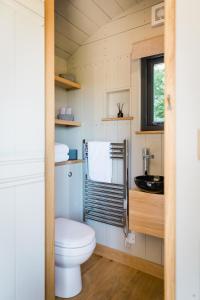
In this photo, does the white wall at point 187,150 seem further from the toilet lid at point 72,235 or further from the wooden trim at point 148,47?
the wooden trim at point 148,47

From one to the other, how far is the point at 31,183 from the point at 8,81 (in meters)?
0.60

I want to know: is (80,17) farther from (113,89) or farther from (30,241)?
(30,241)

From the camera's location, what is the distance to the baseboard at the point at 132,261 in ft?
6.29

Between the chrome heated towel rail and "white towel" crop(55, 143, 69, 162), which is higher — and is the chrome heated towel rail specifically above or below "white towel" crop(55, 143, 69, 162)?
below

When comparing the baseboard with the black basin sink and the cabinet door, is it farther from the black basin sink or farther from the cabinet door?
the black basin sink

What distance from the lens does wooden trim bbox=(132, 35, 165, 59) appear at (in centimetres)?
182

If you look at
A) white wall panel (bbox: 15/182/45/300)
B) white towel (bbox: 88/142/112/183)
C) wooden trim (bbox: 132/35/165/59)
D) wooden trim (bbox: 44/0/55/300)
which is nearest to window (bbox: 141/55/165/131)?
wooden trim (bbox: 132/35/165/59)

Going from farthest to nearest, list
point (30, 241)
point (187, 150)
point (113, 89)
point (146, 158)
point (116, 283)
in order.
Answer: point (113, 89) → point (146, 158) → point (116, 283) → point (30, 241) → point (187, 150)

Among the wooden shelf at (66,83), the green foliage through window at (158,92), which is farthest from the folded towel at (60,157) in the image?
the green foliage through window at (158,92)

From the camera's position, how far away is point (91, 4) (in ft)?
6.25

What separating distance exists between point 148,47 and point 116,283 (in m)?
2.06

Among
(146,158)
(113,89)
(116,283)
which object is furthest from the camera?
(113,89)

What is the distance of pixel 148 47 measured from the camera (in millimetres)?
1876

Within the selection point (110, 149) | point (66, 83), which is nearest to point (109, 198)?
point (110, 149)
